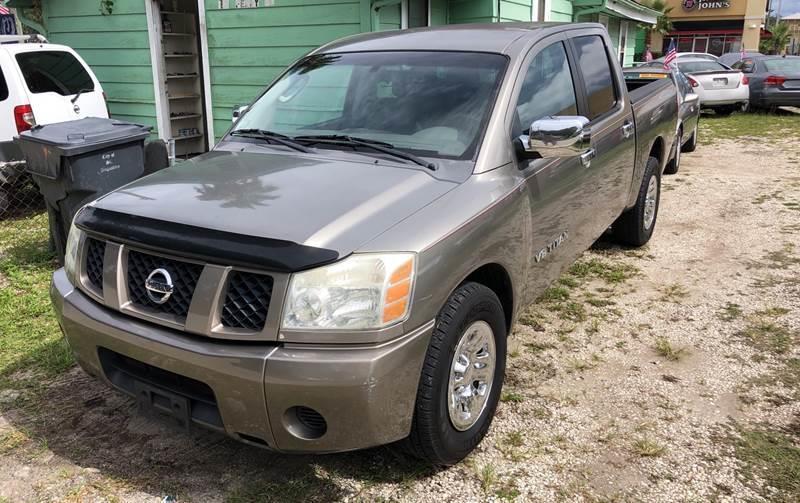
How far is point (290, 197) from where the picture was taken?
109 inches

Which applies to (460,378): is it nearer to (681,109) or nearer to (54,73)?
(54,73)

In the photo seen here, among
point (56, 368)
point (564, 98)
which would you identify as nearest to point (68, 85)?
point (56, 368)

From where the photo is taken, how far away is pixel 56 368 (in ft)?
12.8

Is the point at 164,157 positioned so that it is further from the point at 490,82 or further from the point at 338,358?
the point at 338,358

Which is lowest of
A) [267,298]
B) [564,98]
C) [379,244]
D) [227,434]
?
[227,434]

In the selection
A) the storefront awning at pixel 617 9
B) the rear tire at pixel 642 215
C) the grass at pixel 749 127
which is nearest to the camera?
the rear tire at pixel 642 215

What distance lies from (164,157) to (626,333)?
12.1 ft

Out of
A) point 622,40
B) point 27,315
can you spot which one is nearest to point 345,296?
point 27,315

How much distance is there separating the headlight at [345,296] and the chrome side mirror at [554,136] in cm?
122

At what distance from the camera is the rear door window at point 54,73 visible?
7.28 metres

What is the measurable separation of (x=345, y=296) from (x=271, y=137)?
156cm

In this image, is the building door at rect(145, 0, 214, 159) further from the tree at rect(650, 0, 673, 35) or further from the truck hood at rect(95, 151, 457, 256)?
the tree at rect(650, 0, 673, 35)

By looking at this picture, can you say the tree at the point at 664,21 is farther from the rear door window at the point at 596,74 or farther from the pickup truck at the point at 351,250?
the pickup truck at the point at 351,250

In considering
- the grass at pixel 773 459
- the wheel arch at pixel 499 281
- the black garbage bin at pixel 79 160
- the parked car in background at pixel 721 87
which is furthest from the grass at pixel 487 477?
the parked car in background at pixel 721 87
